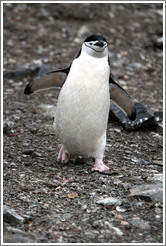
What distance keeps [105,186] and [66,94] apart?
832 mm

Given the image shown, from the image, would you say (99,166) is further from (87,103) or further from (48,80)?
(48,80)

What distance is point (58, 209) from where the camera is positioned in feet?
10.7

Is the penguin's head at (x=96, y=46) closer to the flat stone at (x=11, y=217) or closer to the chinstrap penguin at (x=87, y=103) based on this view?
the chinstrap penguin at (x=87, y=103)

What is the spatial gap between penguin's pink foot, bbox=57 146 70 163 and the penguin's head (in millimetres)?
903

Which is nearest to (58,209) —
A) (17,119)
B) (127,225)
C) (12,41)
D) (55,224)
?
(55,224)

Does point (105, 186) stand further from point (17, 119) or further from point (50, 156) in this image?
point (17, 119)

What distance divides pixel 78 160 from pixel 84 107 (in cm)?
64

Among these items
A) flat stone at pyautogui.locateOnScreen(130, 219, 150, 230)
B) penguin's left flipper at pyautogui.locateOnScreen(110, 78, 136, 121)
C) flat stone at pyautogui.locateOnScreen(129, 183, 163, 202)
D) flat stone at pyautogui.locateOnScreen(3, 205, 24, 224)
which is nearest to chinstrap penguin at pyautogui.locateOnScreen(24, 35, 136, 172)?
penguin's left flipper at pyautogui.locateOnScreen(110, 78, 136, 121)

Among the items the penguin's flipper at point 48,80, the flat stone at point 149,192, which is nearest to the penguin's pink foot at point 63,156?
the penguin's flipper at point 48,80

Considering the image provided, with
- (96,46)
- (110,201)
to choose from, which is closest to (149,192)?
(110,201)

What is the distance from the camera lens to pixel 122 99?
4.41 m

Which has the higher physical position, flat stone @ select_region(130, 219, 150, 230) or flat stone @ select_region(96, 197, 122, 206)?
flat stone @ select_region(130, 219, 150, 230)

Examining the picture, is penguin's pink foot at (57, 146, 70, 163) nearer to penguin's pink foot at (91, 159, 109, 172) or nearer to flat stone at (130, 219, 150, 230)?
penguin's pink foot at (91, 159, 109, 172)

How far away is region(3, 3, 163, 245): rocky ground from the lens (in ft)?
9.91
